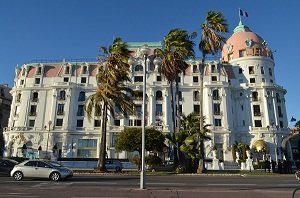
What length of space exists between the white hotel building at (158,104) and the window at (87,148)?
0.68ft

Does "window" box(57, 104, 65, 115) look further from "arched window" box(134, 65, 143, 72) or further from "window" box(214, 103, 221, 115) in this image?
"window" box(214, 103, 221, 115)

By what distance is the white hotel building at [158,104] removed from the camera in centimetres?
5756

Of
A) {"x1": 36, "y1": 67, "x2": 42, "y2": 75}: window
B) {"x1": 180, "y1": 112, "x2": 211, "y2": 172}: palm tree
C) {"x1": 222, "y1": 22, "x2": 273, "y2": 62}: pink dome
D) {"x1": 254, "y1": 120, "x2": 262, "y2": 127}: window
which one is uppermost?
{"x1": 222, "y1": 22, "x2": 273, "y2": 62}: pink dome

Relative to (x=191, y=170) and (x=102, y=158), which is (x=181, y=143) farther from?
(x=102, y=158)

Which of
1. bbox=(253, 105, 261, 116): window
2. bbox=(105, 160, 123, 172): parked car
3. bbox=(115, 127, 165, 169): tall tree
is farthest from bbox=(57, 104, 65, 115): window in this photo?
bbox=(253, 105, 261, 116): window

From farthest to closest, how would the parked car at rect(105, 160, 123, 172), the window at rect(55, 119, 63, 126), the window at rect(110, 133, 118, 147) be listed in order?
the window at rect(55, 119, 63, 126) → the window at rect(110, 133, 118, 147) → the parked car at rect(105, 160, 123, 172)

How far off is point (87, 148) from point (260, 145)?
35292 millimetres

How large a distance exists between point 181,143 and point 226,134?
28.7m

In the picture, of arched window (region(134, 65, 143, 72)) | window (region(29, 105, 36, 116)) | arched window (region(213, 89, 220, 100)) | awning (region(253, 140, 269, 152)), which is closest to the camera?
awning (region(253, 140, 269, 152))

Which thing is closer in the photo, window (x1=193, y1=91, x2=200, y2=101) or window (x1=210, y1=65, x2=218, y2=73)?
window (x1=193, y1=91, x2=200, y2=101)

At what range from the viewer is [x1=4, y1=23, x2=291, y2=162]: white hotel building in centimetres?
5756

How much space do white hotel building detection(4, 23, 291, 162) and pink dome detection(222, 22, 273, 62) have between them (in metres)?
0.23

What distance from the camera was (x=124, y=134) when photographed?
131ft

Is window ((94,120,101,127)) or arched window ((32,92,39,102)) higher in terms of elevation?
arched window ((32,92,39,102))
